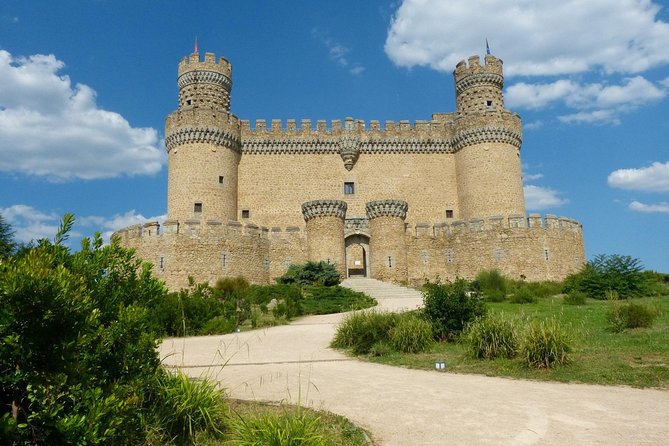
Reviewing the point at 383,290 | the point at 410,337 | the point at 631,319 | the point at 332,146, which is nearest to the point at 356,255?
the point at 332,146

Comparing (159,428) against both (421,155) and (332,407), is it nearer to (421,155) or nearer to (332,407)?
(332,407)

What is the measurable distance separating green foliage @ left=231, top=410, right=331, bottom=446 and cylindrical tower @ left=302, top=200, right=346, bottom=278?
22.8 meters

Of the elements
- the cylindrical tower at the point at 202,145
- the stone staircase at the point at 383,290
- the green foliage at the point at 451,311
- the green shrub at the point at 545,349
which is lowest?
the green shrub at the point at 545,349

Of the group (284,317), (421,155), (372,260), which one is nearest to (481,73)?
(421,155)

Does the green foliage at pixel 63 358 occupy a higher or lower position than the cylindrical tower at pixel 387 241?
lower

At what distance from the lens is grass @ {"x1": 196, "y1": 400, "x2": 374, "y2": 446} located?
4.74 m

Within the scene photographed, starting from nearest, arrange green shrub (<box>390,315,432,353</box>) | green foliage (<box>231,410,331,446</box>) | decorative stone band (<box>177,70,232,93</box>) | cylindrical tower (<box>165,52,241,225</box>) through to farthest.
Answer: green foliage (<box>231,410,331,446</box>), green shrub (<box>390,315,432,353</box>), cylindrical tower (<box>165,52,241,225</box>), decorative stone band (<box>177,70,232,93</box>)

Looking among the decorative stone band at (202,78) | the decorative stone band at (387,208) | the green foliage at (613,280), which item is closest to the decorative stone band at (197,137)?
the decorative stone band at (202,78)

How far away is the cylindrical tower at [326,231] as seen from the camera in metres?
28.2

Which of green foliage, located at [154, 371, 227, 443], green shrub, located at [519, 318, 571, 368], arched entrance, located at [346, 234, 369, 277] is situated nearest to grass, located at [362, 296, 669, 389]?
green shrub, located at [519, 318, 571, 368]

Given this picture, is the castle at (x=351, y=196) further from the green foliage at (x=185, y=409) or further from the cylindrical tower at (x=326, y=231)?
the green foliage at (x=185, y=409)

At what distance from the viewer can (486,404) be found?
250 inches

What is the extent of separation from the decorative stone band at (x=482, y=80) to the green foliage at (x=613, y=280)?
591 inches

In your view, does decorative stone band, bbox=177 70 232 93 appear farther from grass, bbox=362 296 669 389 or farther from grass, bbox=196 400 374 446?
grass, bbox=196 400 374 446
